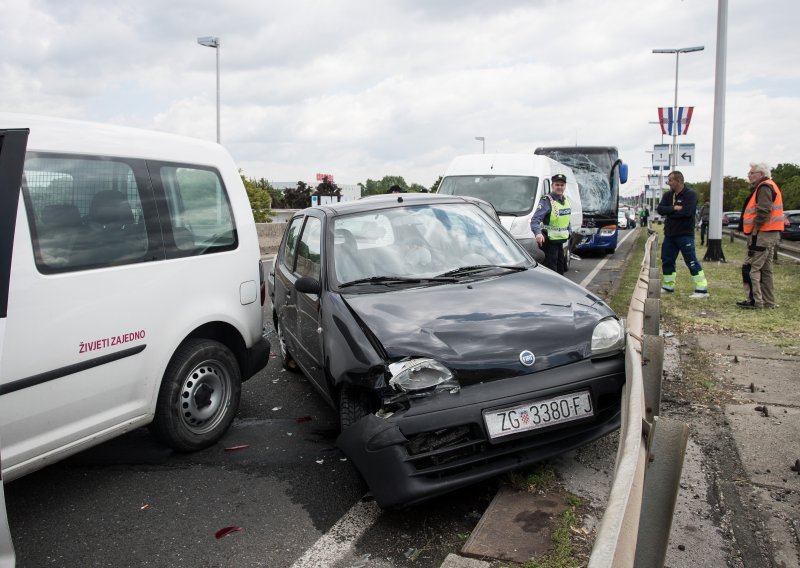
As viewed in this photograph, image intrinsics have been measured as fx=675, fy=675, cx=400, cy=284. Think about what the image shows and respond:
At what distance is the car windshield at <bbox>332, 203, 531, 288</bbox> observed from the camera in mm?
4453

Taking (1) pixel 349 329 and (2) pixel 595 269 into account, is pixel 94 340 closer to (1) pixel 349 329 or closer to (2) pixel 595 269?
(1) pixel 349 329

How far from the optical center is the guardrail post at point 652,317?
16.3ft

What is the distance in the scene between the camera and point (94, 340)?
11.4ft

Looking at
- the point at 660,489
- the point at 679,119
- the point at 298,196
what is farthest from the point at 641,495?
the point at 298,196

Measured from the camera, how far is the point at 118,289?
3.62 m

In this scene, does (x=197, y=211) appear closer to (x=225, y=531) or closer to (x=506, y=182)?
(x=225, y=531)

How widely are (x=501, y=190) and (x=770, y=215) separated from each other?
4.92 meters

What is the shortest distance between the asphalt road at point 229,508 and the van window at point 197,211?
4.35 ft

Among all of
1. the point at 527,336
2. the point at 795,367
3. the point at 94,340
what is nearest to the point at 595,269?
the point at 795,367

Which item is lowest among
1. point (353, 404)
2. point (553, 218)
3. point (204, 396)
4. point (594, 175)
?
point (204, 396)

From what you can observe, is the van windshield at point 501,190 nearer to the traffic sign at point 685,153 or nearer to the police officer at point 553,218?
the police officer at point 553,218

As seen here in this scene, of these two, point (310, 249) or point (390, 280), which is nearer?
point (390, 280)

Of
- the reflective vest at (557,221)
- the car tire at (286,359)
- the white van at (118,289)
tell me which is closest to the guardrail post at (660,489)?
the white van at (118,289)

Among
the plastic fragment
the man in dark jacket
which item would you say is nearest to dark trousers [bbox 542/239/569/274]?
the man in dark jacket
